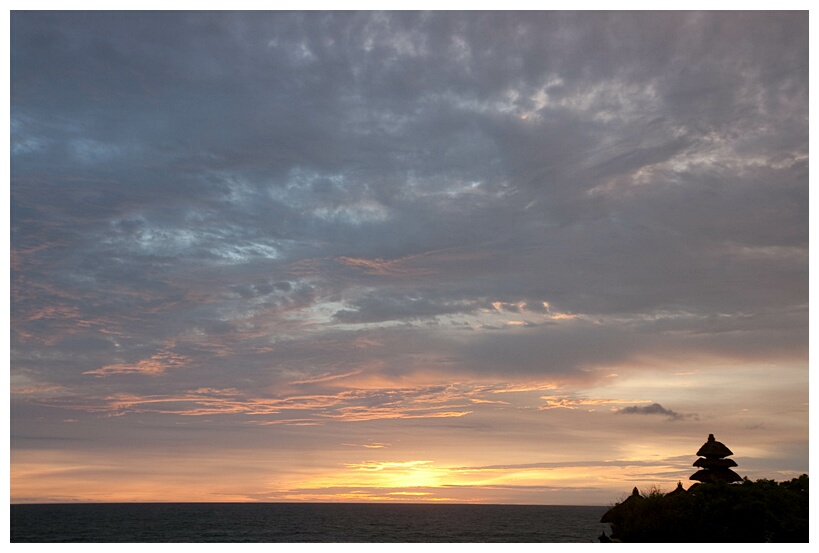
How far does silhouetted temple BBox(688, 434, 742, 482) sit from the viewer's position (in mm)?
43156

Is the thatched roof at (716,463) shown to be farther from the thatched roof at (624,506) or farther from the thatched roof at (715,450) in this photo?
the thatched roof at (624,506)

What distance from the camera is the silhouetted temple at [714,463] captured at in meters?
43.2

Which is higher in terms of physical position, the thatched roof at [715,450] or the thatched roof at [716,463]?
the thatched roof at [715,450]

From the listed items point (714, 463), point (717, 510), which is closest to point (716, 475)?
point (714, 463)

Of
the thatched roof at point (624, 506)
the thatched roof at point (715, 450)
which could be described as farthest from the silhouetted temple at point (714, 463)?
the thatched roof at point (624, 506)

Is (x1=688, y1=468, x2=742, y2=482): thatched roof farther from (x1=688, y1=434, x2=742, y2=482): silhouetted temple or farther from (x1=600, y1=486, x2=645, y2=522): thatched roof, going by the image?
(x1=600, y1=486, x2=645, y2=522): thatched roof

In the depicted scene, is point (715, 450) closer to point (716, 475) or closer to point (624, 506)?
point (716, 475)

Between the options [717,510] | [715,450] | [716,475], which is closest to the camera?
[717,510]

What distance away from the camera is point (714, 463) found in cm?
4350

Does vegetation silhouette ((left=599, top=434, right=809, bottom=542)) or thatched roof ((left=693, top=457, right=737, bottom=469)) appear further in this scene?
thatched roof ((left=693, top=457, right=737, bottom=469))

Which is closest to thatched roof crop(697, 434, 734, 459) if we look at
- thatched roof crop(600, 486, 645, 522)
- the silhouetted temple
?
the silhouetted temple
